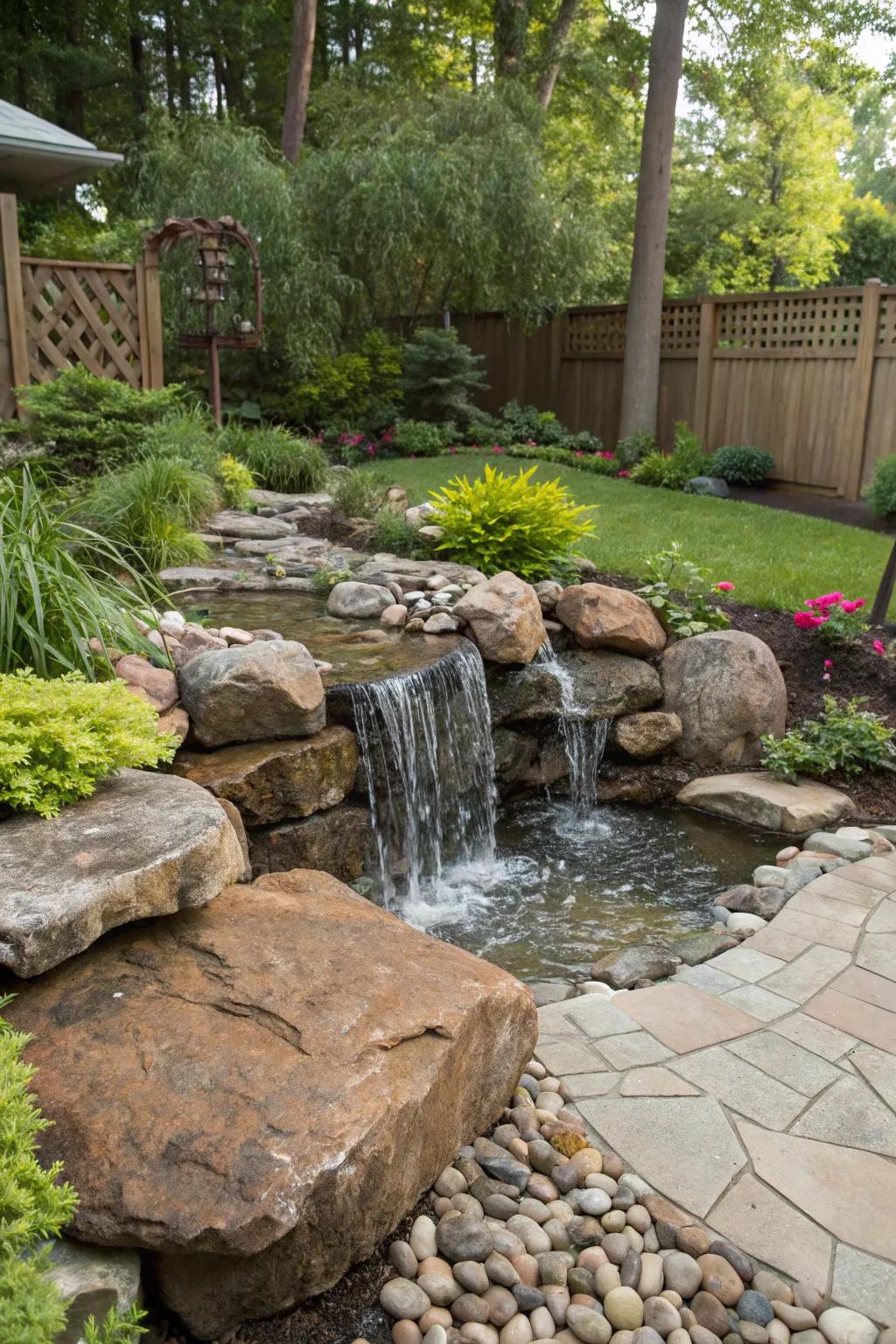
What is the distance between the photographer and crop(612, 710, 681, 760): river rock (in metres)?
5.51

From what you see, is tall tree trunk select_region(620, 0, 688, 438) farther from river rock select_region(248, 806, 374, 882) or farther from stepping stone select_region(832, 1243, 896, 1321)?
stepping stone select_region(832, 1243, 896, 1321)

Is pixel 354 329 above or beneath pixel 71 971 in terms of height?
above

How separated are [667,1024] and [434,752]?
1956 mm

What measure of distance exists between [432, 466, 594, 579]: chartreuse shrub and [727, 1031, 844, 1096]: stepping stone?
3.52 metres

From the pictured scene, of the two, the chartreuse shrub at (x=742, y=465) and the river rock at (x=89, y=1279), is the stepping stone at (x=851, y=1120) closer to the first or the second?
the river rock at (x=89, y=1279)

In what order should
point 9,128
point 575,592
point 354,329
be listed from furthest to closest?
point 354,329, point 9,128, point 575,592

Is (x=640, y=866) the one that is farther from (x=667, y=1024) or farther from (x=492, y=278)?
(x=492, y=278)

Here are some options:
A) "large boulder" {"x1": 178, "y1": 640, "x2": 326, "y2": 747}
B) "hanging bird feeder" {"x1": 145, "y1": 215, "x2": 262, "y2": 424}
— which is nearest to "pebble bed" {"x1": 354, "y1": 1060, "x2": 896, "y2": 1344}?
"large boulder" {"x1": 178, "y1": 640, "x2": 326, "y2": 747}

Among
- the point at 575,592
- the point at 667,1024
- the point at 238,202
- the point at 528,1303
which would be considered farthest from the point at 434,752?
the point at 238,202

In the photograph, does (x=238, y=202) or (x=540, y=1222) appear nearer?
(x=540, y=1222)

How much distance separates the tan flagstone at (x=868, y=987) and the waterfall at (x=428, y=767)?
1.86 meters

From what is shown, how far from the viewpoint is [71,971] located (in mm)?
2406

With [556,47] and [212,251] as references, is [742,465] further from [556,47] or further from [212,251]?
[556,47]

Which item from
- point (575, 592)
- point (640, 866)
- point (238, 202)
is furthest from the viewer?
point (238, 202)
